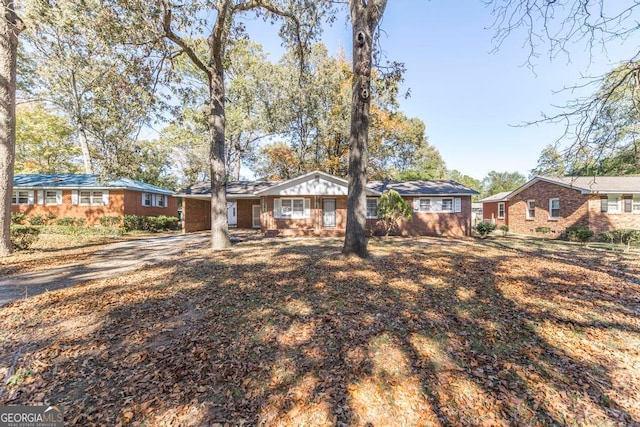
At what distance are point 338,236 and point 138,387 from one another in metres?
14.5

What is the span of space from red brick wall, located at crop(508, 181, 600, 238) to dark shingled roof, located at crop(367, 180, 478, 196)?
6354mm

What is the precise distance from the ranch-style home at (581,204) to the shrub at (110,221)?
28.8m

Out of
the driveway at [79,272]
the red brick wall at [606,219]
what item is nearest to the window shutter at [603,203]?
the red brick wall at [606,219]

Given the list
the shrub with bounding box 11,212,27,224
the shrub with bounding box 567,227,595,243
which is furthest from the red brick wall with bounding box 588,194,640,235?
the shrub with bounding box 11,212,27,224

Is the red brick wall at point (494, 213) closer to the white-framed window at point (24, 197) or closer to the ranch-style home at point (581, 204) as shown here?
the ranch-style home at point (581, 204)

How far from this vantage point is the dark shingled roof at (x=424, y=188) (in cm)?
1746

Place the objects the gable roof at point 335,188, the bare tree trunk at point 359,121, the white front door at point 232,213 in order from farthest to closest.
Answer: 1. the white front door at point 232,213
2. the gable roof at point 335,188
3. the bare tree trunk at point 359,121

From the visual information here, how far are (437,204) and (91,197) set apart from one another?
24582mm

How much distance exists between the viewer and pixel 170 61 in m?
10.4

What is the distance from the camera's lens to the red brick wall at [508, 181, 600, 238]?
17016 mm

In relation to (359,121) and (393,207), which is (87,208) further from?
(393,207)

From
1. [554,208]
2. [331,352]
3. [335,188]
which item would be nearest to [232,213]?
[335,188]

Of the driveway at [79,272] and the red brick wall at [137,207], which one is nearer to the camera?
the driveway at [79,272]

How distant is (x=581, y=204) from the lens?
16.9 metres
